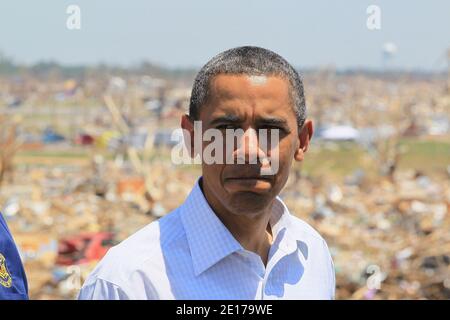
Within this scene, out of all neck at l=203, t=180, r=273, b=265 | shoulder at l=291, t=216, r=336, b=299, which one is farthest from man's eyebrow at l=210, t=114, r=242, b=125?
shoulder at l=291, t=216, r=336, b=299

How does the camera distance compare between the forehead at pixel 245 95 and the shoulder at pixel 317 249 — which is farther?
the shoulder at pixel 317 249

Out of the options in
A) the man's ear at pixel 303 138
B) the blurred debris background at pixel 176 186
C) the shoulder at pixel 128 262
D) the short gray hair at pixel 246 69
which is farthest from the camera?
the blurred debris background at pixel 176 186

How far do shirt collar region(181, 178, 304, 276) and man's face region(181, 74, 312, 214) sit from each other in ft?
0.11

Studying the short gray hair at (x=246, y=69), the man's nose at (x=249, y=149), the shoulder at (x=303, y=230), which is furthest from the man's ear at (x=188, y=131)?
the shoulder at (x=303, y=230)

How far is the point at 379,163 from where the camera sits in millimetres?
18859

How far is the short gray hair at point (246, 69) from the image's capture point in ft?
5.54

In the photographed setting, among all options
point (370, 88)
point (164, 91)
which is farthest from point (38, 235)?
point (370, 88)

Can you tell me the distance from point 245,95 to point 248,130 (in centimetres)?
6

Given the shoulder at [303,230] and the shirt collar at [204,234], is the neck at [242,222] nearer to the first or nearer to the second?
the shirt collar at [204,234]

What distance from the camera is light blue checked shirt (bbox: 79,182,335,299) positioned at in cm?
158

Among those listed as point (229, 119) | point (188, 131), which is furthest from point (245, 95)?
point (188, 131)

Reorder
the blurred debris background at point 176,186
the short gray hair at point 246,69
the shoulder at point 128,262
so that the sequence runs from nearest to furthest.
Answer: the shoulder at point 128,262 < the short gray hair at point 246,69 < the blurred debris background at point 176,186

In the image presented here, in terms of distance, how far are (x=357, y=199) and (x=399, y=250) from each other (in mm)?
5049

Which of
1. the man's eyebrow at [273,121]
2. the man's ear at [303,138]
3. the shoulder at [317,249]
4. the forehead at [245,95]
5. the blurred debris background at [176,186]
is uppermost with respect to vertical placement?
the forehead at [245,95]
